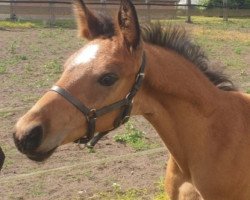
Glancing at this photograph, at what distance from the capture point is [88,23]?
316cm

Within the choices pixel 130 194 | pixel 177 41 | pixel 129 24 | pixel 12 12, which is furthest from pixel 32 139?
pixel 12 12

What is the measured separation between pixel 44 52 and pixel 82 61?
13591 millimetres

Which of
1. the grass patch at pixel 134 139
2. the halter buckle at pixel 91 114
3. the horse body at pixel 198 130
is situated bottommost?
the grass patch at pixel 134 139

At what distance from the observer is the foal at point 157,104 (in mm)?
2748

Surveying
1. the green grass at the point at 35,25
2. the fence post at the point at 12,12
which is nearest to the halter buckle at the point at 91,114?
the green grass at the point at 35,25

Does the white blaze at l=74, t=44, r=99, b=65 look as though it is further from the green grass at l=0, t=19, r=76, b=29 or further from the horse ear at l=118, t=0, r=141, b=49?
the green grass at l=0, t=19, r=76, b=29

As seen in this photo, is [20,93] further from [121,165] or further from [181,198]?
[181,198]

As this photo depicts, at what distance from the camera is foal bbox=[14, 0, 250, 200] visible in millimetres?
2748

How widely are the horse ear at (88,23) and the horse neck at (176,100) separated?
1.12ft

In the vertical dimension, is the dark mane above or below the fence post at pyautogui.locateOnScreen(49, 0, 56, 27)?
above

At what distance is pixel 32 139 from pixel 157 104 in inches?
36.7

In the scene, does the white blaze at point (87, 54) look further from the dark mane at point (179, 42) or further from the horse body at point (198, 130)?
the dark mane at point (179, 42)

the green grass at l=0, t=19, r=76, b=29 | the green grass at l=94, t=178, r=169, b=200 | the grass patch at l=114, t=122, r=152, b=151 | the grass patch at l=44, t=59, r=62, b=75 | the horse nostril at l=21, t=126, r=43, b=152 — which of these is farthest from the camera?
the green grass at l=0, t=19, r=76, b=29

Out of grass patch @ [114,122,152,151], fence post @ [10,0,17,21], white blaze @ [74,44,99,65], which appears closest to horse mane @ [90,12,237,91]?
white blaze @ [74,44,99,65]
